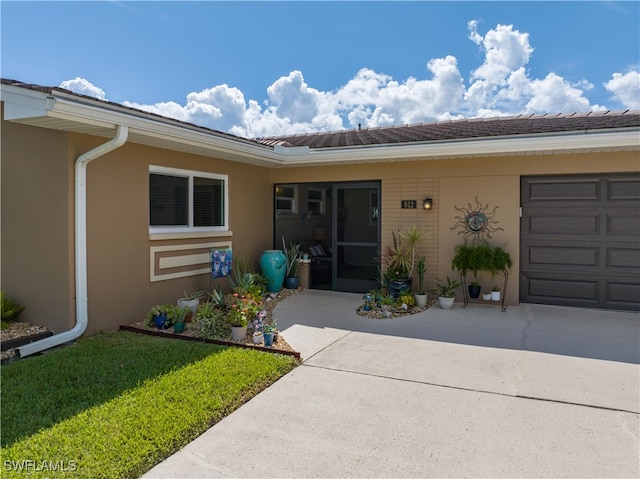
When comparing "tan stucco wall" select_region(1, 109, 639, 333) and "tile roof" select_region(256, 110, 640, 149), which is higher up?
"tile roof" select_region(256, 110, 640, 149)

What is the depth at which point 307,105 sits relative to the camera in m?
16.8

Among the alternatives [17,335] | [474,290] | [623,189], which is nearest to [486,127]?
[623,189]

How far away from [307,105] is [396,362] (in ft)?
44.9

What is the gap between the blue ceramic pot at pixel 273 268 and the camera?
875 centimetres

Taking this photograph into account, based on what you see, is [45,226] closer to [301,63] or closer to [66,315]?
[66,315]

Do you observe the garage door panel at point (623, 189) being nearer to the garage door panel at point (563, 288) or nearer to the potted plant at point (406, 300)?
the garage door panel at point (563, 288)

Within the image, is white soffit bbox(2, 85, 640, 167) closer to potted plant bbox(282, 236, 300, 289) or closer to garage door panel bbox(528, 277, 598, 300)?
potted plant bbox(282, 236, 300, 289)

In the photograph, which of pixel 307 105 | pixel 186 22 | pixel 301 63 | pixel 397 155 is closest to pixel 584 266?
pixel 397 155

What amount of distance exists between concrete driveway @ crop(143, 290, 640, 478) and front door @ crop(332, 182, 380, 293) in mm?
3083

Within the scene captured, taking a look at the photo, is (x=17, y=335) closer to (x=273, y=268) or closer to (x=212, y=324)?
(x=212, y=324)

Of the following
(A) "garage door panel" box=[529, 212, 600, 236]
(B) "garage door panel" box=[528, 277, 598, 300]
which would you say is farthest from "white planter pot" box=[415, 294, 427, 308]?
(A) "garage door panel" box=[529, 212, 600, 236]

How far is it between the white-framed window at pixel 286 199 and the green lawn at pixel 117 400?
529 cm

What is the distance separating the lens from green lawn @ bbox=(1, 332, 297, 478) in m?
2.84

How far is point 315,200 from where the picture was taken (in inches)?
465
